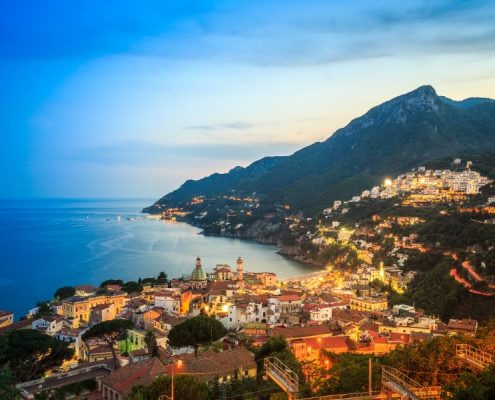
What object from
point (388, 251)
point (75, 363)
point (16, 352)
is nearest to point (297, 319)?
point (75, 363)

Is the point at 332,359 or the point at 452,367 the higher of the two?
the point at 452,367

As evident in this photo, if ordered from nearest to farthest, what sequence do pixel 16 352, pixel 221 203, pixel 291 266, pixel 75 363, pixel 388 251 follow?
pixel 16 352, pixel 75 363, pixel 388 251, pixel 291 266, pixel 221 203

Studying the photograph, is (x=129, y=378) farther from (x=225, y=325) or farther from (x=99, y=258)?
(x=99, y=258)

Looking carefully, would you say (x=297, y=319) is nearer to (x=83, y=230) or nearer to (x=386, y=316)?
(x=386, y=316)

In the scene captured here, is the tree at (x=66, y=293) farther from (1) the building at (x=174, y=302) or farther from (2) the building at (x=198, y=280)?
(1) the building at (x=174, y=302)

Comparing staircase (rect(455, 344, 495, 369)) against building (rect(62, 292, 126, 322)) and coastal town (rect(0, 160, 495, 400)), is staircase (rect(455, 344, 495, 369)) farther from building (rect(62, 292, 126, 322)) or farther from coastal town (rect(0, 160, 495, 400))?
building (rect(62, 292, 126, 322))

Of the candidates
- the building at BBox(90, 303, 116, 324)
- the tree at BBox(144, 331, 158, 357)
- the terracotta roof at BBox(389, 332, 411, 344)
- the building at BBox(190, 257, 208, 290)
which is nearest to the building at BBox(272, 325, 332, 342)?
the terracotta roof at BBox(389, 332, 411, 344)

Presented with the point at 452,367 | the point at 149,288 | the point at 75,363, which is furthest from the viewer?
the point at 149,288
